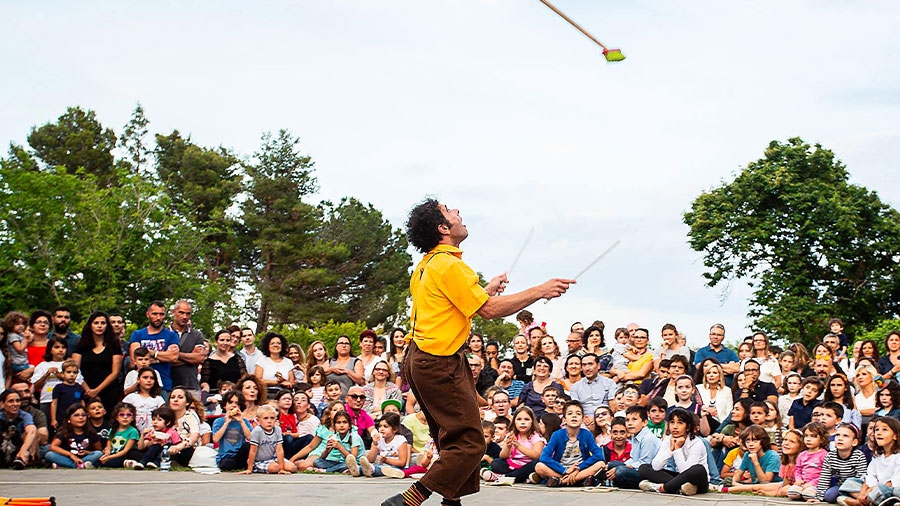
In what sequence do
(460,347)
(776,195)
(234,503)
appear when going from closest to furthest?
1. (460,347)
2. (234,503)
3. (776,195)

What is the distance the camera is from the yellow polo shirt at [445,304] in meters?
5.73

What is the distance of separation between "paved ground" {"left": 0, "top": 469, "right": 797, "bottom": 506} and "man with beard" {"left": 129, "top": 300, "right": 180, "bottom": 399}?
1798 millimetres

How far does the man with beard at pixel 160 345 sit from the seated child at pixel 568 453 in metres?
4.47

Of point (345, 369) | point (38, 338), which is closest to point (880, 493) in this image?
point (345, 369)

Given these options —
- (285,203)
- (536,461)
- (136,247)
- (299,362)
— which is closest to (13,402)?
(299,362)

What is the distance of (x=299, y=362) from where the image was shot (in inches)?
520

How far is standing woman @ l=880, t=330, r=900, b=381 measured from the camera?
1113 cm

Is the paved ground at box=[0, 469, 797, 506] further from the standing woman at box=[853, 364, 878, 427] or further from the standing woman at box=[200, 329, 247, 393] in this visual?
the standing woman at box=[200, 329, 247, 393]

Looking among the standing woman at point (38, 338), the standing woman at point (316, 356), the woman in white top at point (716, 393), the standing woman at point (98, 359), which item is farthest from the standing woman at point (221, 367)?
the woman in white top at point (716, 393)

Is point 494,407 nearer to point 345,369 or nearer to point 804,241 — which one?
point 345,369

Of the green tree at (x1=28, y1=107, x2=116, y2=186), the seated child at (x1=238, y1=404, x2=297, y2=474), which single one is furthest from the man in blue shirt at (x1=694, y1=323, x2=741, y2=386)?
the green tree at (x1=28, y1=107, x2=116, y2=186)

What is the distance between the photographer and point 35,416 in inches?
448

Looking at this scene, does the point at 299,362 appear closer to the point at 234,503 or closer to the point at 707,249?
the point at 234,503

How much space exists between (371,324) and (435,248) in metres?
43.8
